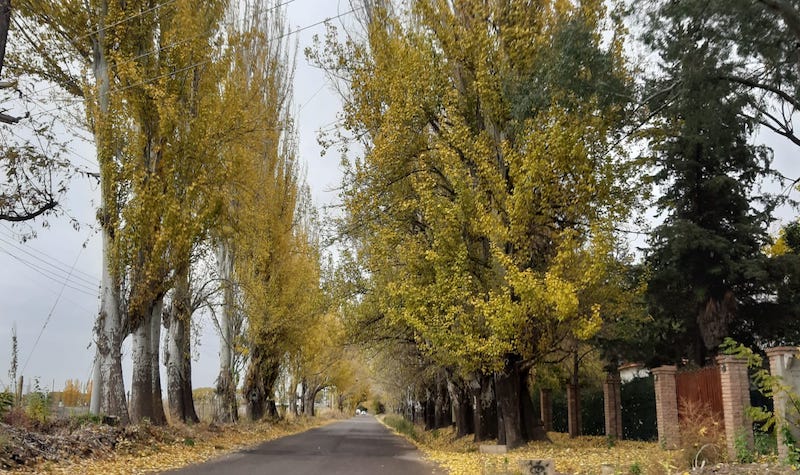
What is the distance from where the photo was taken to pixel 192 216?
17969 mm

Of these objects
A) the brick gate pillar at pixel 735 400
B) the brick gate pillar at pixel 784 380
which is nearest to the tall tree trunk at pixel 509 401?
the brick gate pillar at pixel 735 400

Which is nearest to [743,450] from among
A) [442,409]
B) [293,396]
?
[442,409]

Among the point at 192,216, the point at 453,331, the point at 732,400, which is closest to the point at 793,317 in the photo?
the point at 732,400

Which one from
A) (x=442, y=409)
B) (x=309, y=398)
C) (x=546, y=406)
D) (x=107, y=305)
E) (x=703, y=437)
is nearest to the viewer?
(x=703, y=437)

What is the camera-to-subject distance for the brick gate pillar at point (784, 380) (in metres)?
11.2

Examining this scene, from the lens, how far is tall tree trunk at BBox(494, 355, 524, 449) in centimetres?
1777

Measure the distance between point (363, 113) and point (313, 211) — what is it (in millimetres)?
4124

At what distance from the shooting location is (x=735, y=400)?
13.1 meters

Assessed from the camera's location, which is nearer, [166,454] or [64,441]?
[64,441]

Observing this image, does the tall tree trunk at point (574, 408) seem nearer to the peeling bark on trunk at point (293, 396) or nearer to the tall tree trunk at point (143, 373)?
the tall tree trunk at point (143, 373)

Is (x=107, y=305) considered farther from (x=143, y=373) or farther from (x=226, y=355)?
(x=226, y=355)

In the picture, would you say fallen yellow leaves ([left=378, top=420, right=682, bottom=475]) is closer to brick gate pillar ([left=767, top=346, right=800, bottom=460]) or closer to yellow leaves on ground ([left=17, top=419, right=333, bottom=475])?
brick gate pillar ([left=767, top=346, right=800, bottom=460])

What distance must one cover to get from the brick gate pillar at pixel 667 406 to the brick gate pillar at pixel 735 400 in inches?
122

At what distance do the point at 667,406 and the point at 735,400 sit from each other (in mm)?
3621
